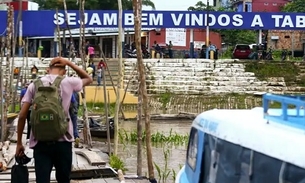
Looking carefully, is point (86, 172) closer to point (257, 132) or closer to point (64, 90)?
point (64, 90)

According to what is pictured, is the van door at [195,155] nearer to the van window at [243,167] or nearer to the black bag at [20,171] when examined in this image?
the van window at [243,167]

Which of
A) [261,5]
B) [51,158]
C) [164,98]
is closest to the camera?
[51,158]

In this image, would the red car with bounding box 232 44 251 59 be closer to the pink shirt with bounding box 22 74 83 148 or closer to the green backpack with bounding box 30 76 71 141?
the pink shirt with bounding box 22 74 83 148

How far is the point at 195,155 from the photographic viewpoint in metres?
5.18

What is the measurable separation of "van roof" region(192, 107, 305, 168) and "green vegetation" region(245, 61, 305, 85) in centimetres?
2876

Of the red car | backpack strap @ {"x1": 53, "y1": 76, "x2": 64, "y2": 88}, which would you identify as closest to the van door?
backpack strap @ {"x1": 53, "y1": 76, "x2": 64, "y2": 88}

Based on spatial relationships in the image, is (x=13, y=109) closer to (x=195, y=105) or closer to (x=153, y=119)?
(x=153, y=119)

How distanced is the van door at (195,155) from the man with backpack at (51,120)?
3.09 ft

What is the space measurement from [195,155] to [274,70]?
2922 centimetres

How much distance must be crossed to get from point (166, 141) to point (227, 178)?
14016 millimetres

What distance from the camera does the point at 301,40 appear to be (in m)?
52.2

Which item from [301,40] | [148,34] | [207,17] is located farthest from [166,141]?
[301,40]

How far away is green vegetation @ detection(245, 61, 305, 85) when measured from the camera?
33.5 m

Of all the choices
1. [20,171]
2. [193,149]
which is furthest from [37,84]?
[193,149]
